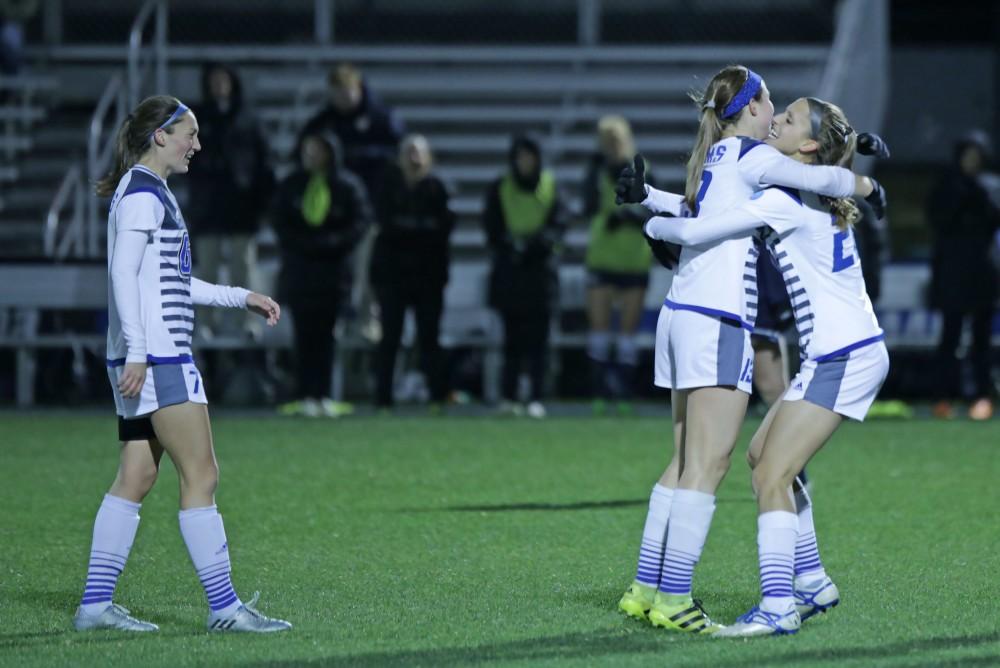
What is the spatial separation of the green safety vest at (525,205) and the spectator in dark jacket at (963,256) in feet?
9.99

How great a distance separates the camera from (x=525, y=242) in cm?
1491

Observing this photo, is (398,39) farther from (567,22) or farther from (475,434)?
(475,434)

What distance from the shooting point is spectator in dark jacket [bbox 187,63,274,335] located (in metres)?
15.4

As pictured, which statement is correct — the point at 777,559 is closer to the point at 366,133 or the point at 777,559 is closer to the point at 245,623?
the point at 245,623

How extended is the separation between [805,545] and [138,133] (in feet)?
8.68

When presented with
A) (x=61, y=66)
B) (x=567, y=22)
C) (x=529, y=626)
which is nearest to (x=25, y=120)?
(x=61, y=66)

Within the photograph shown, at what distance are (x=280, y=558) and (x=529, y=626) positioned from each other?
1892mm

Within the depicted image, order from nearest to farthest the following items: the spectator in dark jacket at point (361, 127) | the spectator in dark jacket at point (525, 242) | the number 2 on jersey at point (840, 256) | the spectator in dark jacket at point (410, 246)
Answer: the number 2 on jersey at point (840, 256)
the spectator in dark jacket at point (410, 246)
the spectator in dark jacket at point (525, 242)
the spectator in dark jacket at point (361, 127)

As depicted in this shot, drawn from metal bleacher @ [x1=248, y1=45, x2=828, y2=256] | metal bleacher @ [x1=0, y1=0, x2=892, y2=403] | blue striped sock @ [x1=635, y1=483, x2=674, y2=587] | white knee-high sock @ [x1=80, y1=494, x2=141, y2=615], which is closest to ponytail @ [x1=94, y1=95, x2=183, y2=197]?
white knee-high sock @ [x1=80, y1=494, x2=141, y2=615]

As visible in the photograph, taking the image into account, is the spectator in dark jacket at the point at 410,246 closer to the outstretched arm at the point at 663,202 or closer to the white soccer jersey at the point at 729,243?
the outstretched arm at the point at 663,202

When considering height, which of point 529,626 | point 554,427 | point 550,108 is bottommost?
point 554,427

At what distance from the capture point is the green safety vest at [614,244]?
15.1 m

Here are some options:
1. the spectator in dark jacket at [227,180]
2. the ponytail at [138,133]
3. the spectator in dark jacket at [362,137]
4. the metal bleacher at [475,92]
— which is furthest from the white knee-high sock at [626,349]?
the ponytail at [138,133]

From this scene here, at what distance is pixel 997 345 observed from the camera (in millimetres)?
16625
